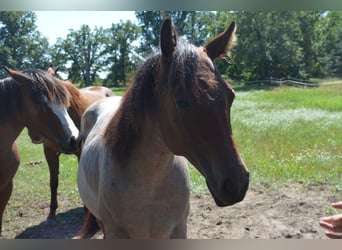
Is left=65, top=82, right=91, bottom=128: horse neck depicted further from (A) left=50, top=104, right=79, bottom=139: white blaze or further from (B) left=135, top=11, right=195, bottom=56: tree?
(B) left=135, top=11, right=195, bottom=56: tree

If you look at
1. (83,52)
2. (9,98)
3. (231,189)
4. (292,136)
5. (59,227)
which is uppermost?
(83,52)

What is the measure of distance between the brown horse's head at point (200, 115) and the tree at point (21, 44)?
1.08 meters

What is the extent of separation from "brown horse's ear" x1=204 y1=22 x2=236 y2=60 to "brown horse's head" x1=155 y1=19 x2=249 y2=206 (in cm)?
11

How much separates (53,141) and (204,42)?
3.15 feet

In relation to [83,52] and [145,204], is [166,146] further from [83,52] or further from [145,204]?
[83,52]

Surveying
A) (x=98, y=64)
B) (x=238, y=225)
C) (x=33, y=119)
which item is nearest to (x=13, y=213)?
(x=33, y=119)

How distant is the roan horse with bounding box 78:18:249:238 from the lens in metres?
1.04

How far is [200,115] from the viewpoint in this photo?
104 cm

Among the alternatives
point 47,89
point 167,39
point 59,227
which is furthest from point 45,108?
point 167,39

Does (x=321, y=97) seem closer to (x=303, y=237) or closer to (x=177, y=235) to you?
(x=303, y=237)

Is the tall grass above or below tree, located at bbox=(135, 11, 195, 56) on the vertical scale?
below

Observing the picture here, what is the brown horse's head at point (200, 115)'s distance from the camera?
104 cm

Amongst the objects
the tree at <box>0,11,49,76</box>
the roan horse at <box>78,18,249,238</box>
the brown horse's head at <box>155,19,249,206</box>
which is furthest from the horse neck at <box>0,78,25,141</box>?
the brown horse's head at <box>155,19,249,206</box>

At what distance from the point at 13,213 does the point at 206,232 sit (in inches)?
43.0
